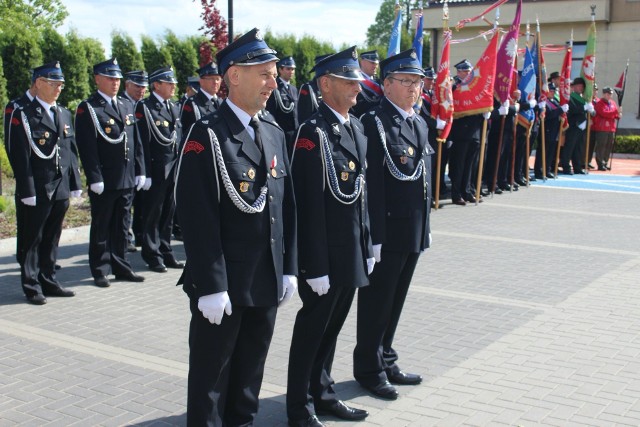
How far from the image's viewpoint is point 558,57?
1168 inches

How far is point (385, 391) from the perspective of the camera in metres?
4.91

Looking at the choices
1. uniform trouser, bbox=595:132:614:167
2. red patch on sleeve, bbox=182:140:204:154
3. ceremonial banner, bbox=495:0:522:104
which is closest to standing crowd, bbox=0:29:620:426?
red patch on sleeve, bbox=182:140:204:154

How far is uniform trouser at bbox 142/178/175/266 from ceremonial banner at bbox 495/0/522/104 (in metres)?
7.51

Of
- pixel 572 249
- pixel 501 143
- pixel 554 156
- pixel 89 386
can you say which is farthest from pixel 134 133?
pixel 554 156

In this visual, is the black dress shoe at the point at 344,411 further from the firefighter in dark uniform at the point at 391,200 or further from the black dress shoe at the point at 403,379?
the black dress shoe at the point at 403,379

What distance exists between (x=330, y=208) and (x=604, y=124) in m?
16.9

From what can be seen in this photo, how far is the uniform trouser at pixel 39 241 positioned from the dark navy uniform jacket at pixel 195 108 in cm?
213

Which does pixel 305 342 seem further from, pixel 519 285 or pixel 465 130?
pixel 465 130

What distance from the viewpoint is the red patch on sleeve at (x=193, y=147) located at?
3.65 meters

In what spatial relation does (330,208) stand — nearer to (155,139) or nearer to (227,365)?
(227,365)

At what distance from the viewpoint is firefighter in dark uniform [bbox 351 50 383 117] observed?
10.1 metres

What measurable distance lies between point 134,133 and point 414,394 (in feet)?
14.3

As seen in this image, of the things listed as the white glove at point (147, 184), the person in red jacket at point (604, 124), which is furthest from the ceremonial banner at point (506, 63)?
the white glove at point (147, 184)

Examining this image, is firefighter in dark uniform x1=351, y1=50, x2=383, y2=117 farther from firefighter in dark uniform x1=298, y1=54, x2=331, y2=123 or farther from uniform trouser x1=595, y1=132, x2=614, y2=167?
uniform trouser x1=595, y1=132, x2=614, y2=167
